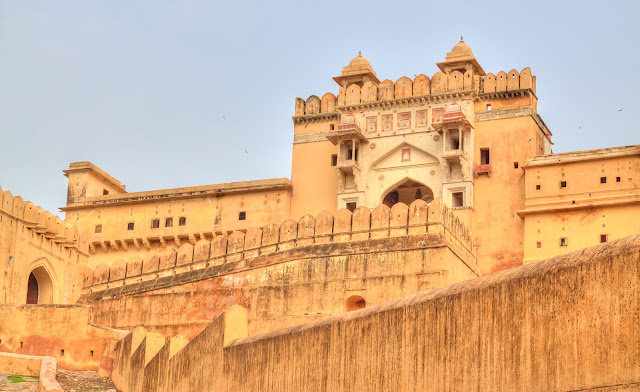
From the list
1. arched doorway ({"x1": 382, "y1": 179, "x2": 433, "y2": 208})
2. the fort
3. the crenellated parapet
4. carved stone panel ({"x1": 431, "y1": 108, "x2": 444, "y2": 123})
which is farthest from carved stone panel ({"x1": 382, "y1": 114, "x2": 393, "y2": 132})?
the crenellated parapet

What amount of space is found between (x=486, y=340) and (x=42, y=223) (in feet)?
48.2

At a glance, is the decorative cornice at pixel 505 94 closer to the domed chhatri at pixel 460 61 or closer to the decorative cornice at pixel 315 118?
the domed chhatri at pixel 460 61

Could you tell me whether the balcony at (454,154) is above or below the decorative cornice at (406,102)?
below

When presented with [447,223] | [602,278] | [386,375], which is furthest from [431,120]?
[602,278]

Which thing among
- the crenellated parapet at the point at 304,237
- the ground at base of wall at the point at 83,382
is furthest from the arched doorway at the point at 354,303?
the ground at base of wall at the point at 83,382

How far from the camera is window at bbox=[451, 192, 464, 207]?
89.4 ft

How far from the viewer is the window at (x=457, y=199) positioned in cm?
2723

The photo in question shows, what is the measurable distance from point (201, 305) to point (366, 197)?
29.3 feet

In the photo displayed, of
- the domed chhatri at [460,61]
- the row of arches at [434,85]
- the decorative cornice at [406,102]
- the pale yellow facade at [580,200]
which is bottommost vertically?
the pale yellow facade at [580,200]

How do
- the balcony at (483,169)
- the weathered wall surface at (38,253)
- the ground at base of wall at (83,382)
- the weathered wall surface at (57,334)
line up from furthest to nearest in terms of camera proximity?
the balcony at (483,169) < the weathered wall surface at (38,253) < the weathered wall surface at (57,334) < the ground at base of wall at (83,382)

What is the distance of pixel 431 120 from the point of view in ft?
91.5

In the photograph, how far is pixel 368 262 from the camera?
64.4 ft

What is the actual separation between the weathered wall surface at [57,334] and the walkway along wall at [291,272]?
9.10ft

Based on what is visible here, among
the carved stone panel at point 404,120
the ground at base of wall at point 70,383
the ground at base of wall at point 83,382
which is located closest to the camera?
the ground at base of wall at point 70,383
